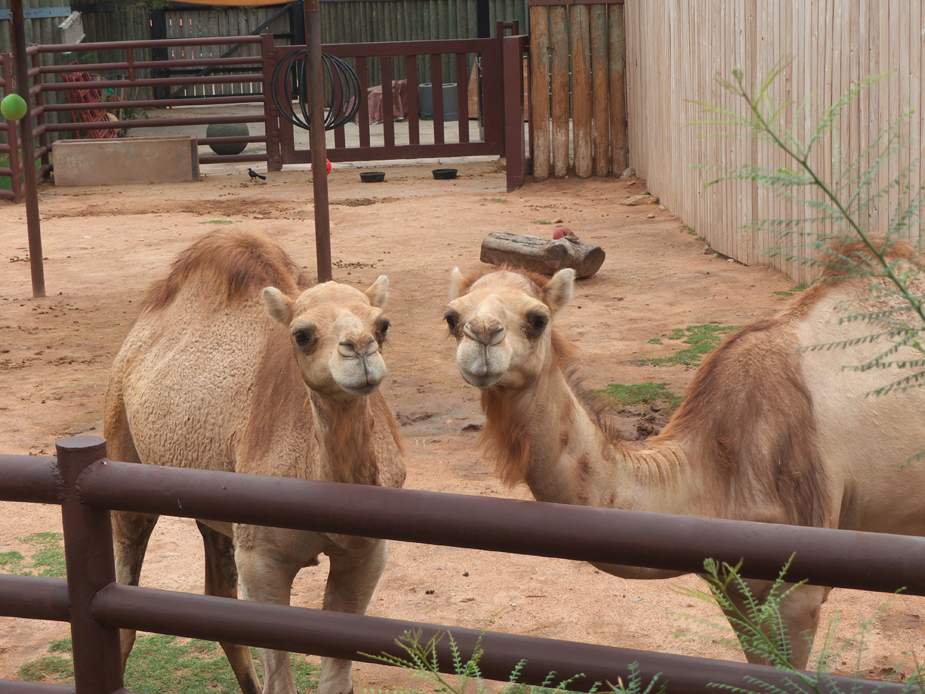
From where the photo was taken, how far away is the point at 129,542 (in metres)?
3.84

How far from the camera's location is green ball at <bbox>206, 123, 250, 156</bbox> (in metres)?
18.8

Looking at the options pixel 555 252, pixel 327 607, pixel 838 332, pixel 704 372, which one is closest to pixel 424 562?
pixel 327 607

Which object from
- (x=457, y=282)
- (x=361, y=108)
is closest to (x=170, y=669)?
(x=457, y=282)

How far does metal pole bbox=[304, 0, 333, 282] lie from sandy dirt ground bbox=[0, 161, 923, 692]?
1.04 meters

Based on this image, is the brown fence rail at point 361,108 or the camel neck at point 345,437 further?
the brown fence rail at point 361,108

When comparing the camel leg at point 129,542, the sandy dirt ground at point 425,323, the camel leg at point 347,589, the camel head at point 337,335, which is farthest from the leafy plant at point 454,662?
the camel leg at point 129,542

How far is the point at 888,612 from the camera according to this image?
4.06m

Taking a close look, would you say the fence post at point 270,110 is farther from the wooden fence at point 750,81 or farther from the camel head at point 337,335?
the camel head at point 337,335

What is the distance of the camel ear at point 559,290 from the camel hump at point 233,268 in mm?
1139

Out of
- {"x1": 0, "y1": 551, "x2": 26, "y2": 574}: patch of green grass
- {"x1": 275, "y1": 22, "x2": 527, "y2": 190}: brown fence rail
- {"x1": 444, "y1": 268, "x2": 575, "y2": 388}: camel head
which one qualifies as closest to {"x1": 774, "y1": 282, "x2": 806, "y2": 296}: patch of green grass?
{"x1": 444, "y1": 268, "x2": 575, "y2": 388}: camel head

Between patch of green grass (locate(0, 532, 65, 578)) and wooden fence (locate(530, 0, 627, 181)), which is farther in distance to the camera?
wooden fence (locate(530, 0, 627, 181))

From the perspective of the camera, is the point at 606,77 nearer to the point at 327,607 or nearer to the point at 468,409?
the point at 468,409

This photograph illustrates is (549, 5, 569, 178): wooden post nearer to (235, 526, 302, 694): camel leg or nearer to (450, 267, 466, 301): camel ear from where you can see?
(450, 267, 466, 301): camel ear

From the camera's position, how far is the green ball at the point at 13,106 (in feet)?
28.0
